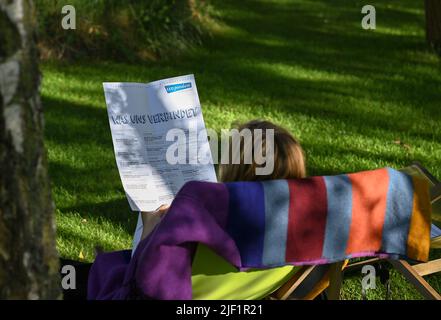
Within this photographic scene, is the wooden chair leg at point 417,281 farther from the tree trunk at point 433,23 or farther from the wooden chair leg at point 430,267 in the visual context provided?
the tree trunk at point 433,23

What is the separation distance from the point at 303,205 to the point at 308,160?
355cm

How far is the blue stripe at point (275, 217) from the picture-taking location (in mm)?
2930

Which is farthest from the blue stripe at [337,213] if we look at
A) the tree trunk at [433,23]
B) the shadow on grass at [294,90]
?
the tree trunk at [433,23]

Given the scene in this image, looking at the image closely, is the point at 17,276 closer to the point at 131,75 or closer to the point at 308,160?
the point at 308,160

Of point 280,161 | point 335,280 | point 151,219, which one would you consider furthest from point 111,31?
point 280,161

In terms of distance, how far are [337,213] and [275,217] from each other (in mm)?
211

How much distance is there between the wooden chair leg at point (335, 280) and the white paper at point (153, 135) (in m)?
0.63

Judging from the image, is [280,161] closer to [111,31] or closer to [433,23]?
[111,31]

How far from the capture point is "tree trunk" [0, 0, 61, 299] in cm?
242

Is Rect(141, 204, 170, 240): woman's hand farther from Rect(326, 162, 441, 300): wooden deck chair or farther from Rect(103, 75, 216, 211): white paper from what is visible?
Rect(326, 162, 441, 300): wooden deck chair

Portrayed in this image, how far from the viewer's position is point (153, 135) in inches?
140

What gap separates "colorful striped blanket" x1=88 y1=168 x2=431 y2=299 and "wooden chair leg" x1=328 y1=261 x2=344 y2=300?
0.75ft

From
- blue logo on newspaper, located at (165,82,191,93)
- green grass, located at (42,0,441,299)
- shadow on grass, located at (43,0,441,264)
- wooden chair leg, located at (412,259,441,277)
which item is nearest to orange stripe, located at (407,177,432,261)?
wooden chair leg, located at (412,259,441,277)
